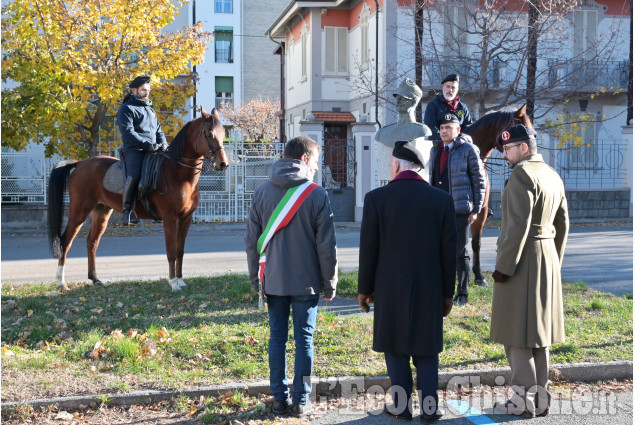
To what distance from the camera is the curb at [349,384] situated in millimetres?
5551

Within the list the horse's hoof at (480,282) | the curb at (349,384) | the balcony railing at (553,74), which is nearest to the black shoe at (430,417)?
the curb at (349,384)

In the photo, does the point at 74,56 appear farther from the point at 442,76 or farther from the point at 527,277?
A: the point at 527,277

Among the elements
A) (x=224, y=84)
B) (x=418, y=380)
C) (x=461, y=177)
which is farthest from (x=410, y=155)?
(x=224, y=84)

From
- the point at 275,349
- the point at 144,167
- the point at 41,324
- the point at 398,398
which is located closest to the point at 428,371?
the point at 398,398

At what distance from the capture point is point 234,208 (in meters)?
22.0

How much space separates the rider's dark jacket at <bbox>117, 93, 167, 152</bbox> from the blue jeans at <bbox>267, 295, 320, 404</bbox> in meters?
5.05

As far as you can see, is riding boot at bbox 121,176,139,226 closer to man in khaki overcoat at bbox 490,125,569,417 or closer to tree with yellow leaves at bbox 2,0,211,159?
man in khaki overcoat at bbox 490,125,569,417

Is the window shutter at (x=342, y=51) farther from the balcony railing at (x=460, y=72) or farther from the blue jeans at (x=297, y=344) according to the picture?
the blue jeans at (x=297, y=344)

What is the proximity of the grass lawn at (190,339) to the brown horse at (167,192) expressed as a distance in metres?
0.93

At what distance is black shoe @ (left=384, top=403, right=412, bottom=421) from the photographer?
17.3 ft

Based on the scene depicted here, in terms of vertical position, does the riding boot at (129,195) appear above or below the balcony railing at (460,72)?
below

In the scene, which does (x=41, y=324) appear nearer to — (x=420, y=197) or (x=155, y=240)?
(x=420, y=197)

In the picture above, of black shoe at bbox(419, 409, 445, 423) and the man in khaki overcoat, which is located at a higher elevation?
the man in khaki overcoat

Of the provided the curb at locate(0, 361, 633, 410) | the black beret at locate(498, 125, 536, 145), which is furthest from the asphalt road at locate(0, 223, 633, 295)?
the black beret at locate(498, 125, 536, 145)
